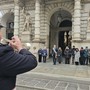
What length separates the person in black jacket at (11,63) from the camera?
201cm

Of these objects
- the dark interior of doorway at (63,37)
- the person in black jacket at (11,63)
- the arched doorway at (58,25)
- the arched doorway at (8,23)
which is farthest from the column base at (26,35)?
the person in black jacket at (11,63)

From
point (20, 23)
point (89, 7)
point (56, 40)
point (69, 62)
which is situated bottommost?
point (69, 62)

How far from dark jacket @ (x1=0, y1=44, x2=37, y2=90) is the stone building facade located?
18852mm

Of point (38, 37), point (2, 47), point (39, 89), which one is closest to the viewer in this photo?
point (2, 47)

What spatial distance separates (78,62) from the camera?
18.4m

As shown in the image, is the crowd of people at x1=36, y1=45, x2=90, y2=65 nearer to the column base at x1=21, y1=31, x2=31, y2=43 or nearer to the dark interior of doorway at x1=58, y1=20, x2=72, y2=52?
the column base at x1=21, y1=31, x2=31, y2=43

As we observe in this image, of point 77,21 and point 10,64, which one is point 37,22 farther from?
point 10,64

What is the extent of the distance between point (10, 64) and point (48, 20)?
2280cm

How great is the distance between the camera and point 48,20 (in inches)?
968

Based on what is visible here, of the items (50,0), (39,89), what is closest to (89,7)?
(50,0)

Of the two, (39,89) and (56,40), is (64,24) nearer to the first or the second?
(56,40)

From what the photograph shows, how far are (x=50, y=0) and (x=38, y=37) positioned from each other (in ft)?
14.9

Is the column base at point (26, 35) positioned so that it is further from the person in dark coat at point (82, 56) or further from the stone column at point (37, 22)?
the person in dark coat at point (82, 56)

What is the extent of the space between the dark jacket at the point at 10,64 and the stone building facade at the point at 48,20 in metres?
18.9
